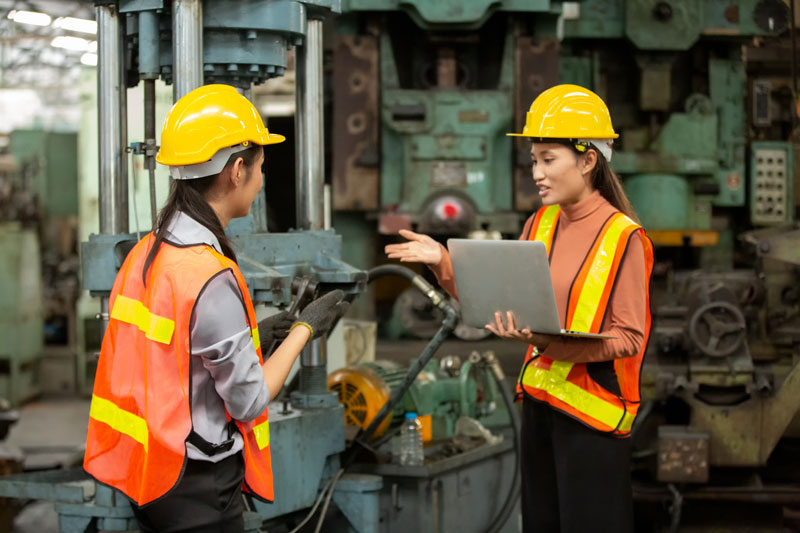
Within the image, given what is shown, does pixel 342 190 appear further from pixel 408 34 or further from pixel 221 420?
pixel 221 420

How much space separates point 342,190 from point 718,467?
9.23 feet

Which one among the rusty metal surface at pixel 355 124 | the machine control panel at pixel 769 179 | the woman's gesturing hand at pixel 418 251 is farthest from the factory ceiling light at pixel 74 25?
the woman's gesturing hand at pixel 418 251

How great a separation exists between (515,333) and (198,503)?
32.9 inches

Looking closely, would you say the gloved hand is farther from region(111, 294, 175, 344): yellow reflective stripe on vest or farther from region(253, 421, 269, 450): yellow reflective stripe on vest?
region(111, 294, 175, 344): yellow reflective stripe on vest

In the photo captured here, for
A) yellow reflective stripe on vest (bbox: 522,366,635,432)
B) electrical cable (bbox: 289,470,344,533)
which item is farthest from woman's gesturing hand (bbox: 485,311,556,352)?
electrical cable (bbox: 289,470,344,533)

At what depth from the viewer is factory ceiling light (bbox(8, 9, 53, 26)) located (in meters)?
13.3

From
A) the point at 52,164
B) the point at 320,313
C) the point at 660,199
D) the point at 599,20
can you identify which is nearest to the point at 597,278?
the point at 320,313

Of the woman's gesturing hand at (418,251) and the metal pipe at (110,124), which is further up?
the metal pipe at (110,124)

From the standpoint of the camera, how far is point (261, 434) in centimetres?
221

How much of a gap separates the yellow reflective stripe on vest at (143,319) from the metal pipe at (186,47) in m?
0.99

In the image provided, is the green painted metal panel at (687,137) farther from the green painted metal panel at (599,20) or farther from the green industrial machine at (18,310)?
the green industrial machine at (18,310)

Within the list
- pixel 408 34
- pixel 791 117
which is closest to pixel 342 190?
pixel 408 34

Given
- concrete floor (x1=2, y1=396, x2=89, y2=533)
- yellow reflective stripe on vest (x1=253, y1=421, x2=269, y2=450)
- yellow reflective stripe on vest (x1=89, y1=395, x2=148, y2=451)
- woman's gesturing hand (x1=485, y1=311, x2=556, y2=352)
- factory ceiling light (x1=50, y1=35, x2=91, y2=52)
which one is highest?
factory ceiling light (x1=50, y1=35, x2=91, y2=52)

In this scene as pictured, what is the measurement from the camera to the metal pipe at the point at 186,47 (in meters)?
2.98
